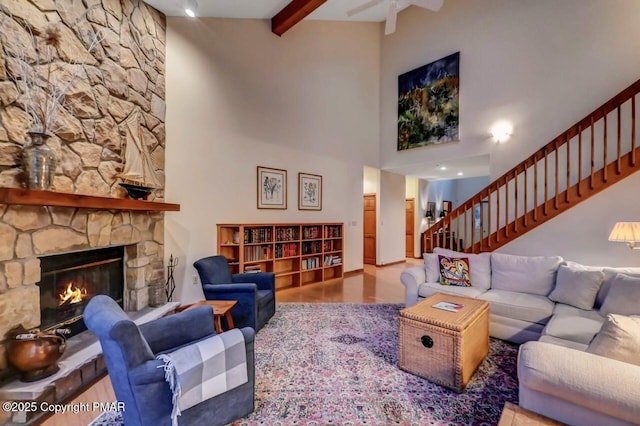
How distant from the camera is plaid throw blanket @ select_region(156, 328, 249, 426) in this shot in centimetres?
143

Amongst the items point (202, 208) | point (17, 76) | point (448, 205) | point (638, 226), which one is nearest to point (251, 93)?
point (202, 208)

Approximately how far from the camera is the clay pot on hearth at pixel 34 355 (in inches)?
71.6

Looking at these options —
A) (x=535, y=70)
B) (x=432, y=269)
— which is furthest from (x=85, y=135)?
(x=535, y=70)

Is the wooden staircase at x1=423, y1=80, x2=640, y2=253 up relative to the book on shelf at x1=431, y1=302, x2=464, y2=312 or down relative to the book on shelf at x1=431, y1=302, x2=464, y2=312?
up

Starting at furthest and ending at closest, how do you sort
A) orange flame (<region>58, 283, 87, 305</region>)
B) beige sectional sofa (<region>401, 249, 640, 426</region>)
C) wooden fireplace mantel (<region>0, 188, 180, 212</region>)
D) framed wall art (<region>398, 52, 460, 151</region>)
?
1. framed wall art (<region>398, 52, 460, 151</region>)
2. orange flame (<region>58, 283, 87, 305</region>)
3. wooden fireplace mantel (<region>0, 188, 180, 212</region>)
4. beige sectional sofa (<region>401, 249, 640, 426</region>)

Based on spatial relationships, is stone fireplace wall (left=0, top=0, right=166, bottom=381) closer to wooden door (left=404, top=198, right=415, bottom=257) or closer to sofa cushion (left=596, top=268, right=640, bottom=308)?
sofa cushion (left=596, top=268, right=640, bottom=308)

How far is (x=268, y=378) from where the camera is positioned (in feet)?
7.36

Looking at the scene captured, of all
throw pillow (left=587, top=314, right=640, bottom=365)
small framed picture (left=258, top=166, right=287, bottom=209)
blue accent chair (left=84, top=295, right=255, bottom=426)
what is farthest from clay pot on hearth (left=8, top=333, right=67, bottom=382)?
throw pillow (left=587, top=314, right=640, bottom=365)

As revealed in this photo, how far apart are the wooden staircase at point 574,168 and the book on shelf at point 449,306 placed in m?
2.36

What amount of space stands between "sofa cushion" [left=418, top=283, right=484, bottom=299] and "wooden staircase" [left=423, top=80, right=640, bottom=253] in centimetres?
146

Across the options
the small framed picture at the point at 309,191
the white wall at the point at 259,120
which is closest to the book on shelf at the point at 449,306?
the white wall at the point at 259,120

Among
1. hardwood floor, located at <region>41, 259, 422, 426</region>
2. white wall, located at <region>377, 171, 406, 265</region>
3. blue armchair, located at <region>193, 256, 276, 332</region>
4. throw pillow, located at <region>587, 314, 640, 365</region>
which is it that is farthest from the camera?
white wall, located at <region>377, 171, 406, 265</region>

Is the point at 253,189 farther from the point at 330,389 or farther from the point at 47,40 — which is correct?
the point at 330,389

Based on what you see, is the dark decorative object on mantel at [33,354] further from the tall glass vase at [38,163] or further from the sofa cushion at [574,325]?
the sofa cushion at [574,325]
